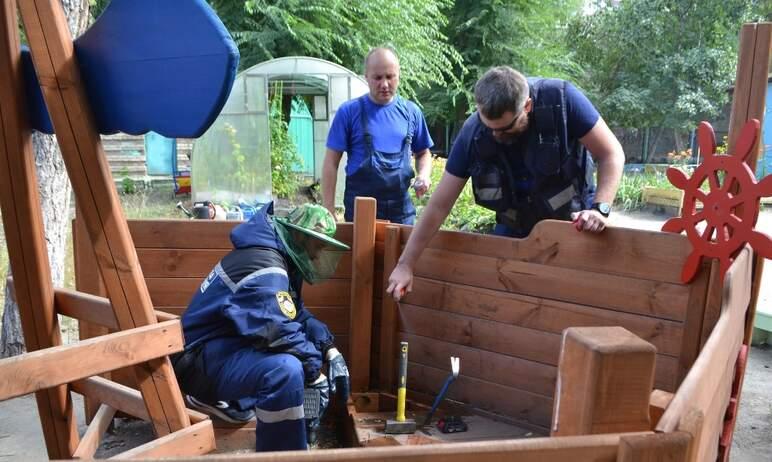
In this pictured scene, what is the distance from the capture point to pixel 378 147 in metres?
3.78

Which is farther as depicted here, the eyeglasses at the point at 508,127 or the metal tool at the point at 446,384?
the metal tool at the point at 446,384

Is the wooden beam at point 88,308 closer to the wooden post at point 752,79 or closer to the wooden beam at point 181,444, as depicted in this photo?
the wooden beam at point 181,444

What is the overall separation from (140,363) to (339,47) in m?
13.1

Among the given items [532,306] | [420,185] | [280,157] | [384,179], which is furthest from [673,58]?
[532,306]

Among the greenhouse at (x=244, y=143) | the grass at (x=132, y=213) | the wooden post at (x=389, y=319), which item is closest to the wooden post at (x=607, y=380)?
the wooden post at (x=389, y=319)

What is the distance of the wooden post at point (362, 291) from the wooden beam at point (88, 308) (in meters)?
1.21

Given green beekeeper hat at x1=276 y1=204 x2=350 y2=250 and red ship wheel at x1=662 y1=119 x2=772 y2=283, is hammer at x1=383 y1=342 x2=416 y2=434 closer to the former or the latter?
green beekeeper hat at x1=276 y1=204 x2=350 y2=250

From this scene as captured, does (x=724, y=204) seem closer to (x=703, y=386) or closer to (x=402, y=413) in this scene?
(x=703, y=386)

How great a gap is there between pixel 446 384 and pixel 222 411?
1068 mm

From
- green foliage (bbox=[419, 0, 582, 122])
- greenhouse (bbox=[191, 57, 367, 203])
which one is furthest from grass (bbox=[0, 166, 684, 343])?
green foliage (bbox=[419, 0, 582, 122])

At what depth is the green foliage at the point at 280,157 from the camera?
1178 centimetres

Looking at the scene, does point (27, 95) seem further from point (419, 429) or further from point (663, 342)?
point (663, 342)

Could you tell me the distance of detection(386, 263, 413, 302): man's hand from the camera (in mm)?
2816

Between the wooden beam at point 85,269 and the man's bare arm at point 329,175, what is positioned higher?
the man's bare arm at point 329,175
